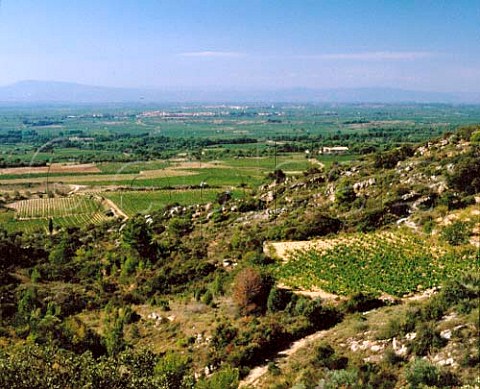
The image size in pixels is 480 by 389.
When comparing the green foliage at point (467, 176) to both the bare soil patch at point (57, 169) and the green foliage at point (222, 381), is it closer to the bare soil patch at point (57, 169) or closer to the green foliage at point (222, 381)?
the green foliage at point (222, 381)

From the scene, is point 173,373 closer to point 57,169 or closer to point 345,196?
point 345,196

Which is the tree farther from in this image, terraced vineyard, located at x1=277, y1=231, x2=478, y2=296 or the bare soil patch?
the bare soil patch

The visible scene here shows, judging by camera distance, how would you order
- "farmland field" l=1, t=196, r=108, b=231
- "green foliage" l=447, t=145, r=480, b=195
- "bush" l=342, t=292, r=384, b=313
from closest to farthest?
"bush" l=342, t=292, r=384, b=313 < "green foliage" l=447, t=145, r=480, b=195 < "farmland field" l=1, t=196, r=108, b=231

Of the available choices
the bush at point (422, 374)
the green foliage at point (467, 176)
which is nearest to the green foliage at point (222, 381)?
the bush at point (422, 374)

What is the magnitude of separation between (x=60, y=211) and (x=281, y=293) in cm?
3951

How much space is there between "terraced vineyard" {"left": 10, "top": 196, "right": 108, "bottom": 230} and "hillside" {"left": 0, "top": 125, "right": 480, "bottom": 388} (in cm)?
1143

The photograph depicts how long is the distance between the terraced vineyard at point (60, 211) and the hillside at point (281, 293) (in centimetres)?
1143

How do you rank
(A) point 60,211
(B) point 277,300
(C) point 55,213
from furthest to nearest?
(A) point 60,211
(C) point 55,213
(B) point 277,300

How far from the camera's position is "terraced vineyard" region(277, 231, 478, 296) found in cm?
1531

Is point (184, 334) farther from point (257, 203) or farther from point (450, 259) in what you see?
point (257, 203)

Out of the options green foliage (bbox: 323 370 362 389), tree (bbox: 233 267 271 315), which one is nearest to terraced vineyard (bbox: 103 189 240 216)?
tree (bbox: 233 267 271 315)

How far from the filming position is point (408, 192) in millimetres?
24406

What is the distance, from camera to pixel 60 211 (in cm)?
5003

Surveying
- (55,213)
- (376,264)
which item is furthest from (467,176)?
(55,213)
